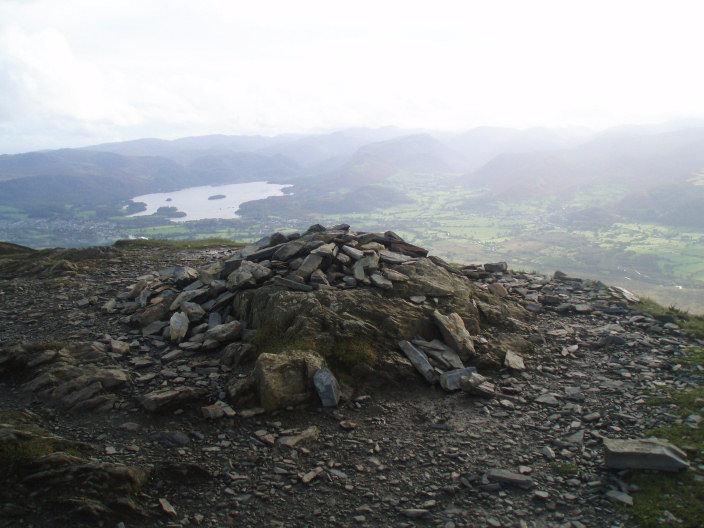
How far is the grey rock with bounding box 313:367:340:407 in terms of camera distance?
9.40m

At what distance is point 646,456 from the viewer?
23.7 feet

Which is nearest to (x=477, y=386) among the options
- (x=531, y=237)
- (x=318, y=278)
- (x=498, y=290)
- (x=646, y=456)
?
(x=646, y=456)

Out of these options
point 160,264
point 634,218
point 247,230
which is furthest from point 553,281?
point 634,218

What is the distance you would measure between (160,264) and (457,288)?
1803 cm

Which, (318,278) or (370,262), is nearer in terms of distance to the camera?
(318,278)

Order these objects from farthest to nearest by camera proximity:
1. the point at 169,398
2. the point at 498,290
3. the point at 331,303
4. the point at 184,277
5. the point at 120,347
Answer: the point at 498,290 < the point at 184,277 < the point at 331,303 < the point at 120,347 < the point at 169,398

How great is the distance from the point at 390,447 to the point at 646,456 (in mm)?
4814

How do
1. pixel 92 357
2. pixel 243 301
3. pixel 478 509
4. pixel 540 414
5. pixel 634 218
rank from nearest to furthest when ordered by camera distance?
pixel 478 509 → pixel 540 414 → pixel 92 357 → pixel 243 301 → pixel 634 218

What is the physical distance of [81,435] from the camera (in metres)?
8.03

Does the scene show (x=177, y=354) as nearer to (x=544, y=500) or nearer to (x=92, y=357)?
(x=92, y=357)

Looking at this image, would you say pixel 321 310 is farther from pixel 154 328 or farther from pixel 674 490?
pixel 674 490

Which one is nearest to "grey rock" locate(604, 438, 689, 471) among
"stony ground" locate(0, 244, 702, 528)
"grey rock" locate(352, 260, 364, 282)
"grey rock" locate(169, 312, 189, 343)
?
"stony ground" locate(0, 244, 702, 528)

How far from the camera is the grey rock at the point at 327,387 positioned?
9398mm

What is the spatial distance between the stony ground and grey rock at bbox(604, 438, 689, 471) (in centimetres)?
26
